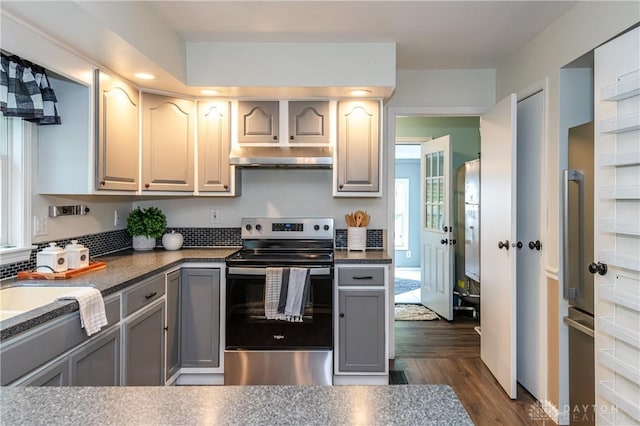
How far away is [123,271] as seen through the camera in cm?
235

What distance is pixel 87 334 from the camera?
1.78 m

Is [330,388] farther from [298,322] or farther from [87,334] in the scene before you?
[298,322]

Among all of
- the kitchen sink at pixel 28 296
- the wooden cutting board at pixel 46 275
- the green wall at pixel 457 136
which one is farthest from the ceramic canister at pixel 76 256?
the green wall at pixel 457 136

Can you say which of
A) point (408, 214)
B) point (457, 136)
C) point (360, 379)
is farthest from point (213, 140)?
point (408, 214)

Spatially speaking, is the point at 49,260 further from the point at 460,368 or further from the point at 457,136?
the point at 457,136

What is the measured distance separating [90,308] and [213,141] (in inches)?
65.3

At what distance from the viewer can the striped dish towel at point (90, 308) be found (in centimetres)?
172

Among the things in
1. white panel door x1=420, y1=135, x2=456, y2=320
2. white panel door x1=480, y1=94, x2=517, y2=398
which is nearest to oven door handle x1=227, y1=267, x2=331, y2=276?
white panel door x1=480, y1=94, x2=517, y2=398

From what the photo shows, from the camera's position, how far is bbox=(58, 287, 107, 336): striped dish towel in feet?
5.66

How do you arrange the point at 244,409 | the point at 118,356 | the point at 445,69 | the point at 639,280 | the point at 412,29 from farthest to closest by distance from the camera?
the point at 445,69, the point at 412,29, the point at 118,356, the point at 639,280, the point at 244,409

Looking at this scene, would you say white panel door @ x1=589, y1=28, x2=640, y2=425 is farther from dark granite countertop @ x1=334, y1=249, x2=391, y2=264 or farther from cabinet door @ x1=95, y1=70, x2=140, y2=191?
cabinet door @ x1=95, y1=70, x2=140, y2=191

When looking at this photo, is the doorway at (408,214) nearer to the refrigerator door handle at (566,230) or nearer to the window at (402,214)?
the window at (402,214)

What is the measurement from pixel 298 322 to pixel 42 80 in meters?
1.98

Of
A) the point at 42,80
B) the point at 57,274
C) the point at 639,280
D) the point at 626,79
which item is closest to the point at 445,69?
the point at 626,79
